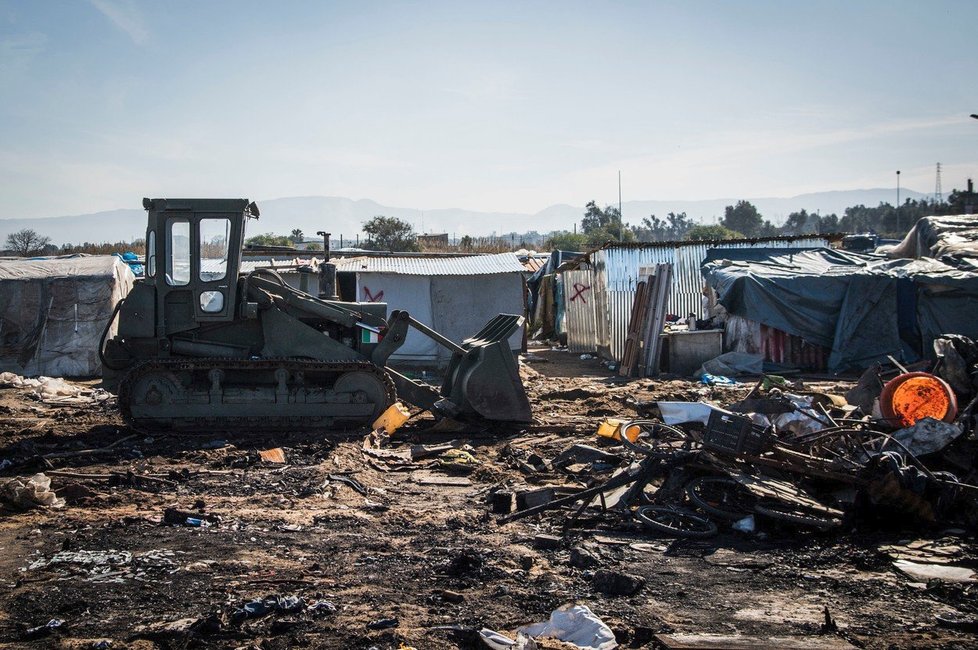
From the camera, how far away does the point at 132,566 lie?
5.66m

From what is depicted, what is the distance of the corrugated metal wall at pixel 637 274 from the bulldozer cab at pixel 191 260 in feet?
36.2

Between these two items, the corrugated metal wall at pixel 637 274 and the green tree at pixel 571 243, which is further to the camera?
the green tree at pixel 571 243

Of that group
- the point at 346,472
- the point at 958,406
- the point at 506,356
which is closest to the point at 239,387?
the point at 346,472

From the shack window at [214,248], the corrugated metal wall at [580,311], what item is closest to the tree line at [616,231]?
the corrugated metal wall at [580,311]

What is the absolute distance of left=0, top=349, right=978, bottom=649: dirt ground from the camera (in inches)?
184

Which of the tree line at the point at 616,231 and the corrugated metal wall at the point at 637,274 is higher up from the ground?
the tree line at the point at 616,231

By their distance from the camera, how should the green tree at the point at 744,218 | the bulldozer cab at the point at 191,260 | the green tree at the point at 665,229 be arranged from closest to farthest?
1. the bulldozer cab at the point at 191,260
2. the green tree at the point at 744,218
3. the green tree at the point at 665,229

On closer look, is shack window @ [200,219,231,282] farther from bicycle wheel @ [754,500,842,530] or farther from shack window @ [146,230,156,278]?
bicycle wheel @ [754,500,842,530]

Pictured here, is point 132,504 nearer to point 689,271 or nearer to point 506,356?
point 506,356

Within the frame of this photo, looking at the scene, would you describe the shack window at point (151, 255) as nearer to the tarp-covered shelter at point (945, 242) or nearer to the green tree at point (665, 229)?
the tarp-covered shelter at point (945, 242)

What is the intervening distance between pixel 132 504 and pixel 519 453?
411 cm

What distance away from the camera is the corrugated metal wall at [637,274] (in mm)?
20156

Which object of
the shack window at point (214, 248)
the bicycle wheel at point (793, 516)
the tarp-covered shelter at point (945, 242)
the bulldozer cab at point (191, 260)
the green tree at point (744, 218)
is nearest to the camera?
the bicycle wheel at point (793, 516)

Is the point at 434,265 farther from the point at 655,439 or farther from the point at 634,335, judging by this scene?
the point at 655,439
